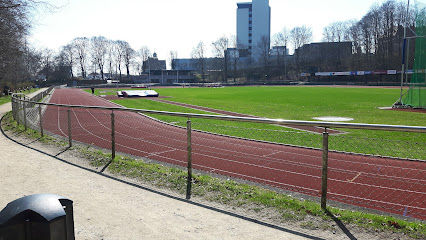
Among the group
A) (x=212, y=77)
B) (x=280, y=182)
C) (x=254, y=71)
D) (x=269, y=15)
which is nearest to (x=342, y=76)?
(x=254, y=71)

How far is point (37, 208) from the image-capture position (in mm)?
2096

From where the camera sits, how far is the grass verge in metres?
4.16

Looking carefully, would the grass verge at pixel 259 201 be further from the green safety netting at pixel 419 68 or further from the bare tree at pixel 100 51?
the bare tree at pixel 100 51

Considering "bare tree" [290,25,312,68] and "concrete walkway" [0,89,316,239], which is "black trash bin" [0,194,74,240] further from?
"bare tree" [290,25,312,68]

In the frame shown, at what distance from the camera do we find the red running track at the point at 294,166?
5781mm

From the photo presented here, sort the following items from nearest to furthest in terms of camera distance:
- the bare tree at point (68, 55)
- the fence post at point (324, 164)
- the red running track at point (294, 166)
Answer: the fence post at point (324, 164) → the red running track at point (294, 166) → the bare tree at point (68, 55)

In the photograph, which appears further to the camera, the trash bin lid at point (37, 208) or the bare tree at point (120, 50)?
the bare tree at point (120, 50)

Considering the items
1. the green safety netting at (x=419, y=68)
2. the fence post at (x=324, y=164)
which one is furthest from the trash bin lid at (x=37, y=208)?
the green safety netting at (x=419, y=68)

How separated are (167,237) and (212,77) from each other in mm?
125727

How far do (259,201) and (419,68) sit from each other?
79.7 ft

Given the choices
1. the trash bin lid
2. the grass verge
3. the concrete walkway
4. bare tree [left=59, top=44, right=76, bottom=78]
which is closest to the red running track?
the grass verge

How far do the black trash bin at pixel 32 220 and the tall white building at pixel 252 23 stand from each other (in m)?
135

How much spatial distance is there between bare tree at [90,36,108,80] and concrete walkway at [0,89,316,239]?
12266cm

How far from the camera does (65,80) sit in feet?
376
